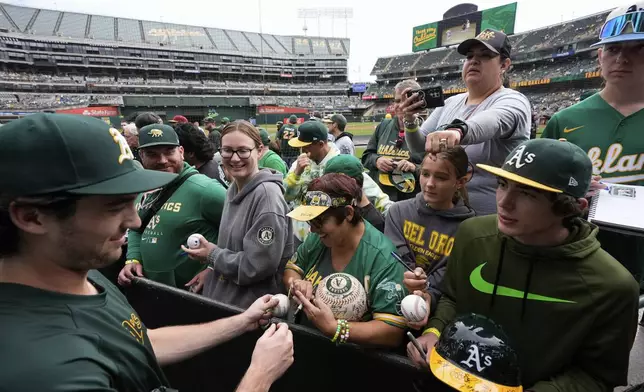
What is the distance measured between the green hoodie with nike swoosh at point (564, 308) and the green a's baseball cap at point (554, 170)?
220 millimetres

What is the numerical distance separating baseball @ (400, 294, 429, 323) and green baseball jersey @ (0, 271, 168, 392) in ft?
3.72

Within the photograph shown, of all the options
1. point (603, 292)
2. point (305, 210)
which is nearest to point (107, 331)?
point (305, 210)

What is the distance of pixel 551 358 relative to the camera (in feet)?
5.18

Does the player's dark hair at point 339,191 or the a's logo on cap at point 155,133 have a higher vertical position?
the a's logo on cap at point 155,133

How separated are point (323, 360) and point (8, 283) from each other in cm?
151

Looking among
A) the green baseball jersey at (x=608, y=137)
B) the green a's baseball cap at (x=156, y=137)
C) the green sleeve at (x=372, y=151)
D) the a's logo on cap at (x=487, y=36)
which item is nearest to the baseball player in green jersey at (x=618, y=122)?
the green baseball jersey at (x=608, y=137)

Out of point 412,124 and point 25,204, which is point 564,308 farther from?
point 25,204

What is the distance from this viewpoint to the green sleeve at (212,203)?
321 cm

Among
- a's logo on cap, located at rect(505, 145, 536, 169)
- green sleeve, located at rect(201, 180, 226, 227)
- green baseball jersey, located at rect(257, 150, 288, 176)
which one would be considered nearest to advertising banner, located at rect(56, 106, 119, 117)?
green baseball jersey, located at rect(257, 150, 288, 176)

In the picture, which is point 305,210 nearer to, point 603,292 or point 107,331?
point 107,331

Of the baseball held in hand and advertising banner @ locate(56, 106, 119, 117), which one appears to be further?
advertising banner @ locate(56, 106, 119, 117)

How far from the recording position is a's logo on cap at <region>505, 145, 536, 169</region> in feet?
5.14

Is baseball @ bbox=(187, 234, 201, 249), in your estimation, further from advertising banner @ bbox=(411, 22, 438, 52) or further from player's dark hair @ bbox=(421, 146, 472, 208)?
advertising banner @ bbox=(411, 22, 438, 52)

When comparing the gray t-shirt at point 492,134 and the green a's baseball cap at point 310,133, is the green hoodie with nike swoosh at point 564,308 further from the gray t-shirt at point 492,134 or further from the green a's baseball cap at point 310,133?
the green a's baseball cap at point 310,133
